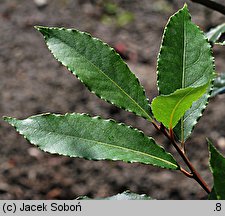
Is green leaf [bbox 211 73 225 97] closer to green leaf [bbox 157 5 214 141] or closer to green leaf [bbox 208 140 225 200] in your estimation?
green leaf [bbox 157 5 214 141]

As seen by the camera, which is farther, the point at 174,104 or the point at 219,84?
the point at 219,84

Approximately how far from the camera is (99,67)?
3.05 ft

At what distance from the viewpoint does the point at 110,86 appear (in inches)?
36.5

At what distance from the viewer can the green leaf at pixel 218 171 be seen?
75cm

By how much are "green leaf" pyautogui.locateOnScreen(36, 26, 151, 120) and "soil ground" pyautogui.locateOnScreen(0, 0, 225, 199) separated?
7.51 feet

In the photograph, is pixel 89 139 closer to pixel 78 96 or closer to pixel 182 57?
pixel 182 57

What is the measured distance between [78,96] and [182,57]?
2833mm

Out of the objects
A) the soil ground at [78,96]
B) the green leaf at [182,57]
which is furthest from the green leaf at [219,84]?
the soil ground at [78,96]


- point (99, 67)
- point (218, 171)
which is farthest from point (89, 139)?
point (218, 171)

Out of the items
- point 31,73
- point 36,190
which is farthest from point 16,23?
point 36,190

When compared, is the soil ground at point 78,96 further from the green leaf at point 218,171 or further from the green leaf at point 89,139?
the green leaf at point 218,171

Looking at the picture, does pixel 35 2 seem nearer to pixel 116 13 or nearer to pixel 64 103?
pixel 116 13

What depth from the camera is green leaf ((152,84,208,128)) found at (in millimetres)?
800

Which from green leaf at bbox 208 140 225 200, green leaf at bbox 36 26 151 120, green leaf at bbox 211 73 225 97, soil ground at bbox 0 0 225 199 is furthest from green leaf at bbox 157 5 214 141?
soil ground at bbox 0 0 225 199
